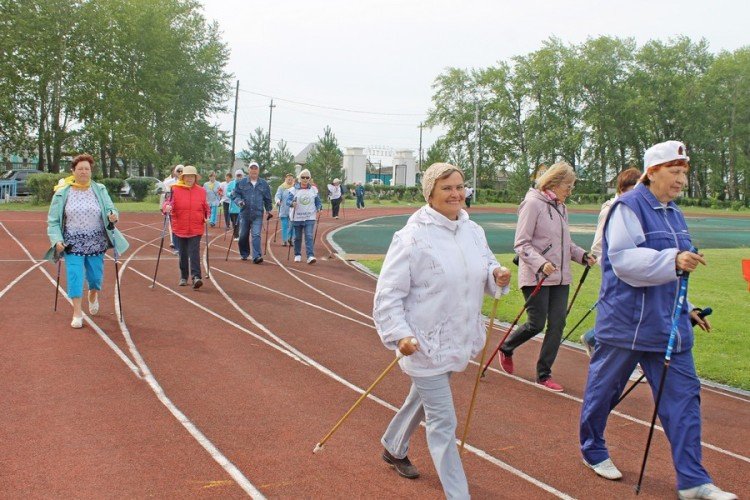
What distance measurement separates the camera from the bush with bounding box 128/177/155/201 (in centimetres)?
4162

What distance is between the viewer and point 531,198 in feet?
21.7

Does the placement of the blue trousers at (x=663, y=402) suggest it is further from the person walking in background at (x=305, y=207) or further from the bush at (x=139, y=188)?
the bush at (x=139, y=188)

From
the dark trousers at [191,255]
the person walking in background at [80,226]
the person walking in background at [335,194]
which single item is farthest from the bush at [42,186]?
the person walking in background at [80,226]

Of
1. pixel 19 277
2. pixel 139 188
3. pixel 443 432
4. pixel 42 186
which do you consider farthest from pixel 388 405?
pixel 139 188

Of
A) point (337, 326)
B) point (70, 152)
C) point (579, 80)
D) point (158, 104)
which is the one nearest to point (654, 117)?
point (579, 80)

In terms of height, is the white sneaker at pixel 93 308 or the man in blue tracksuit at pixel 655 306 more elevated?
the man in blue tracksuit at pixel 655 306

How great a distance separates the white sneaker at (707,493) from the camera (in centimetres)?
408

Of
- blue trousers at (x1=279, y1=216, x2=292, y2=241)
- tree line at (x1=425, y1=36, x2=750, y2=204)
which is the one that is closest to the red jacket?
blue trousers at (x1=279, y1=216, x2=292, y2=241)

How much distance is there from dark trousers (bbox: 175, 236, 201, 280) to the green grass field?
455 centimetres

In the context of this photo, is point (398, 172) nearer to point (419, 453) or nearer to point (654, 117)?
point (654, 117)

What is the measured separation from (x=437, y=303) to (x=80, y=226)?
6.16m

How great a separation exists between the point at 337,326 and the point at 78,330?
120 inches

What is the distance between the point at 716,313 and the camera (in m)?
10.5

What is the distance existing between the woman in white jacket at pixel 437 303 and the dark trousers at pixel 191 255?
8.21 m
